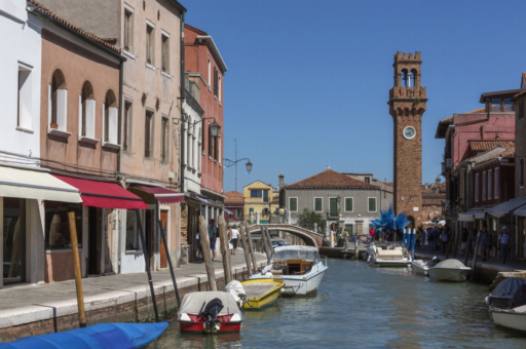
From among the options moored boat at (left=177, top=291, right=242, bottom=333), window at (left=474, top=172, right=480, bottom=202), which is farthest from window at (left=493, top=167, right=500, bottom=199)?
moored boat at (left=177, top=291, right=242, bottom=333)

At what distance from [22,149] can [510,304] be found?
10.5m

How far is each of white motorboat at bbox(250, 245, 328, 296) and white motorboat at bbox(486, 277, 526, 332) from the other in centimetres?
723

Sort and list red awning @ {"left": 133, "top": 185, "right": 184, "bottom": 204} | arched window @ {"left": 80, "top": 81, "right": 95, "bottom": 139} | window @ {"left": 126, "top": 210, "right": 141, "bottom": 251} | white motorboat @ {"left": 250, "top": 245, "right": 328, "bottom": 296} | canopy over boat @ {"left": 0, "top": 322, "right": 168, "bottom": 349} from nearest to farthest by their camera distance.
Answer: canopy over boat @ {"left": 0, "top": 322, "right": 168, "bottom": 349}
arched window @ {"left": 80, "top": 81, "right": 95, "bottom": 139}
red awning @ {"left": 133, "top": 185, "right": 184, "bottom": 204}
window @ {"left": 126, "top": 210, "right": 141, "bottom": 251}
white motorboat @ {"left": 250, "top": 245, "right": 328, "bottom": 296}

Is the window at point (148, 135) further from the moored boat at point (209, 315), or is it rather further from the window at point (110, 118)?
the moored boat at point (209, 315)

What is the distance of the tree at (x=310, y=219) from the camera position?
93312 millimetres

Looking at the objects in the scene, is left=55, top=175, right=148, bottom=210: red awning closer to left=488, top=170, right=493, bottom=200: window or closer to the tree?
left=488, top=170, right=493, bottom=200: window

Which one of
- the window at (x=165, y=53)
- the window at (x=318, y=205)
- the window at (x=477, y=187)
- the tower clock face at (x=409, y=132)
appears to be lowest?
the window at (x=318, y=205)

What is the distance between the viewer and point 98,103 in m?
21.6

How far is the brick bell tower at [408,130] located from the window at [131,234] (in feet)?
158

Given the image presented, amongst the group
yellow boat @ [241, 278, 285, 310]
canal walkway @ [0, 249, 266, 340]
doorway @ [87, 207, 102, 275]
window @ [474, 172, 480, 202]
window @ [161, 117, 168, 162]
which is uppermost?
window @ [161, 117, 168, 162]

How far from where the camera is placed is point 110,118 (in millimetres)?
22484

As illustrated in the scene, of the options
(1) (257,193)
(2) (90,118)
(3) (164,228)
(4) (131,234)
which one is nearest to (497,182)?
(3) (164,228)

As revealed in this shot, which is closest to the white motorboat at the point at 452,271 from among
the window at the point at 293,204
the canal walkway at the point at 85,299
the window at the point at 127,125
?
the canal walkway at the point at 85,299

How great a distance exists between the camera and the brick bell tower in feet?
233
